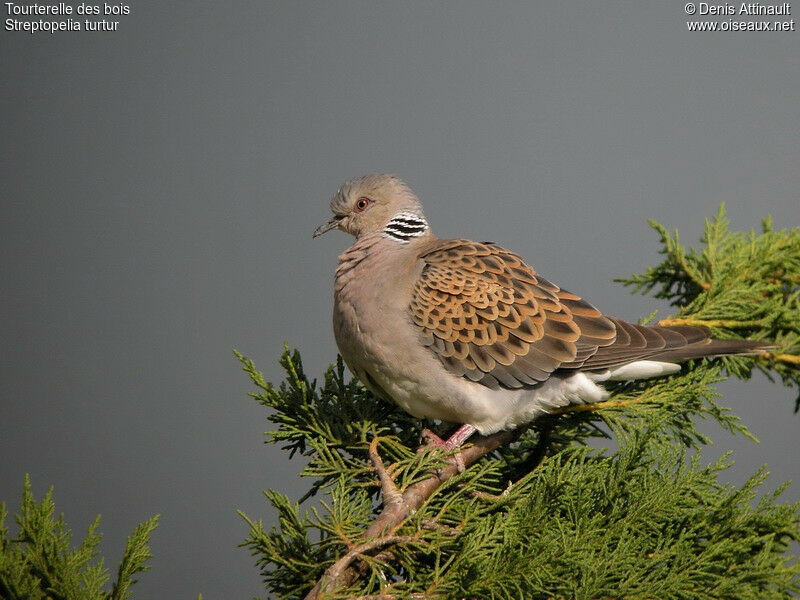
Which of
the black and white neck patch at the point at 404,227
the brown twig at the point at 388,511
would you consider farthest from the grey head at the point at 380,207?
the brown twig at the point at 388,511

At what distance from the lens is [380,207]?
2.94m

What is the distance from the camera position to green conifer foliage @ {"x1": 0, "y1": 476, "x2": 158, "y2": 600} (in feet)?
5.41

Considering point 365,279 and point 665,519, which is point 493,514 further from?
point 365,279

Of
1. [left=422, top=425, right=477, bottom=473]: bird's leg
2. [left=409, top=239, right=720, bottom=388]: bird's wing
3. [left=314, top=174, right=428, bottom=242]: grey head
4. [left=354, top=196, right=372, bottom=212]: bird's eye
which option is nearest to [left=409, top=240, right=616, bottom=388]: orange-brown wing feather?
[left=409, top=239, right=720, bottom=388]: bird's wing

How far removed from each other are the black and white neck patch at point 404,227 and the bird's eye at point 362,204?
4.6 inches

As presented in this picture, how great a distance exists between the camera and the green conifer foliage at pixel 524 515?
1847mm

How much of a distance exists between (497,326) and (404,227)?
56cm

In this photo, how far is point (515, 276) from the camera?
2.74 metres

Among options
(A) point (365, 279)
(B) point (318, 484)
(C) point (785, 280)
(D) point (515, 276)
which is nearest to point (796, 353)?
(C) point (785, 280)

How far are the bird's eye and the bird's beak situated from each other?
0.30 feet

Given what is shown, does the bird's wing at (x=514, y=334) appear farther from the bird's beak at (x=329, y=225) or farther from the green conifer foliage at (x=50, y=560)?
the green conifer foliage at (x=50, y=560)

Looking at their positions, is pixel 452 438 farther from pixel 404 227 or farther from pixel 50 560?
pixel 50 560

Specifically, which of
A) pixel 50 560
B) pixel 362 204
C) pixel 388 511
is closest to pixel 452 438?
pixel 388 511

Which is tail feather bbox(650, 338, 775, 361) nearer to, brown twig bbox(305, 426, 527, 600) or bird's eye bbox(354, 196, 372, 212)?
brown twig bbox(305, 426, 527, 600)
